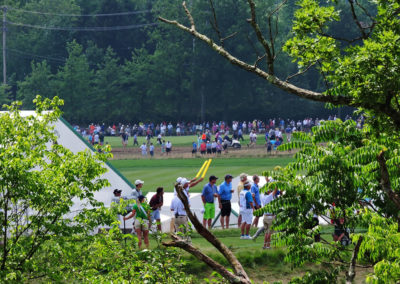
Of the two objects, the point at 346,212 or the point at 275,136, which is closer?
the point at 346,212

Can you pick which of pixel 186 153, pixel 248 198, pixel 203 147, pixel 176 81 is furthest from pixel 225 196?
pixel 176 81

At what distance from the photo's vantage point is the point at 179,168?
167ft

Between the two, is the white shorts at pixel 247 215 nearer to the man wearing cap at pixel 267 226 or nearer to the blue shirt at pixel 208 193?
the man wearing cap at pixel 267 226

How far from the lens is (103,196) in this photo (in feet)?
66.9

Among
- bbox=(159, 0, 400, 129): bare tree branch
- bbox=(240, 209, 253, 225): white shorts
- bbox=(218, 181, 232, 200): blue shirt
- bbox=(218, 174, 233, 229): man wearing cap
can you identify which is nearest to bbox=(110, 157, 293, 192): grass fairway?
bbox=(218, 174, 233, 229): man wearing cap

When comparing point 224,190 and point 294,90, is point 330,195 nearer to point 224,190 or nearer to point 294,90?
point 294,90

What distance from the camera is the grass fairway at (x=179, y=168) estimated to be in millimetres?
44062

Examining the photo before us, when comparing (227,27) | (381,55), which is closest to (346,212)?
(381,55)

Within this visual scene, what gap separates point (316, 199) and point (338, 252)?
0.84 metres

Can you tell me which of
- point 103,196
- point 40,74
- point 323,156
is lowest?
point 103,196

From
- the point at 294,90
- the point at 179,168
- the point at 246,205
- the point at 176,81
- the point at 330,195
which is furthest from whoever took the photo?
the point at 176,81

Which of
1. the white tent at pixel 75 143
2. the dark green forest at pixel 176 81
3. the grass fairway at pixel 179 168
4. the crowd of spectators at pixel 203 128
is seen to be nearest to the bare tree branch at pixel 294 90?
the white tent at pixel 75 143

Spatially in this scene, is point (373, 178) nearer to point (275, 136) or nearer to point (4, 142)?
point (4, 142)

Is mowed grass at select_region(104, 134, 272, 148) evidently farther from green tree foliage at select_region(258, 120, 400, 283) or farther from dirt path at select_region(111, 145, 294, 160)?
green tree foliage at select_region(258, 120, 400, 283)
